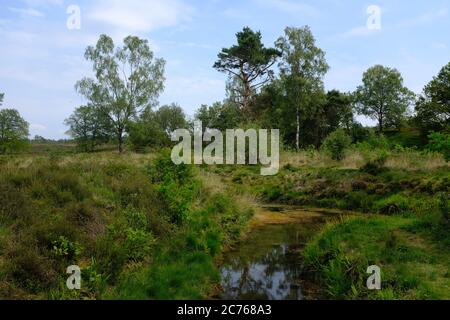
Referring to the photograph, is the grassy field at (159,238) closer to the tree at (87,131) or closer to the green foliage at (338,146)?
the green foliage at (338,146)

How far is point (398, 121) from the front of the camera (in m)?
58.2

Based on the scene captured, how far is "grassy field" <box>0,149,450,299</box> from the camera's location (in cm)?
692

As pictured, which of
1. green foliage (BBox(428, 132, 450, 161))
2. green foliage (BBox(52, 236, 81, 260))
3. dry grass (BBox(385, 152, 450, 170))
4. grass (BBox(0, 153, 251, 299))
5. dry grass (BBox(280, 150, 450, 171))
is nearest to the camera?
grass (BBox(0, 153, 251, 299))

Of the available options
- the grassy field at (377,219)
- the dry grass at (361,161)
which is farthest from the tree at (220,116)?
the grassy field at (377,219)

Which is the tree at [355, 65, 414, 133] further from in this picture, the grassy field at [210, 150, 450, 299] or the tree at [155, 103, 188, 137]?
the grassy field at [210, 150, 450, 299]

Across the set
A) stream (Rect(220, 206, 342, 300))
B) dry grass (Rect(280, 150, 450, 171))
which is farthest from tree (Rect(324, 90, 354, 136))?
stream (Rect(220, 206, 342, 300))

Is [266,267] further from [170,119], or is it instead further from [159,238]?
[170,119]

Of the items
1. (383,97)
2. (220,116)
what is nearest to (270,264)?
(220,116)

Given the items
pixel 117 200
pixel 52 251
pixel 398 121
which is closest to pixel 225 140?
pixel 117 200

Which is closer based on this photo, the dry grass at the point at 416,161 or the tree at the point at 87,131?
the dry grass at the point at 416,161

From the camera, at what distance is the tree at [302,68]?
132 feet

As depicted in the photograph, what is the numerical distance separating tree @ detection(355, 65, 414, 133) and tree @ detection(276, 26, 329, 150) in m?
22.1
